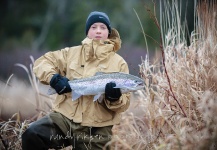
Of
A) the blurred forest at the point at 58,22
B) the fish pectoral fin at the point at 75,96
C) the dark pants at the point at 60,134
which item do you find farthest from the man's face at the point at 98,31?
the blurred forest at the point at 58,22

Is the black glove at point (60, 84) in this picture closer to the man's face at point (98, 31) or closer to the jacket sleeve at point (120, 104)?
the jacket sleeve at point (120, 104)

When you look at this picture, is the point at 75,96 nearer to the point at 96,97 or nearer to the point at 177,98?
the point at 96,97

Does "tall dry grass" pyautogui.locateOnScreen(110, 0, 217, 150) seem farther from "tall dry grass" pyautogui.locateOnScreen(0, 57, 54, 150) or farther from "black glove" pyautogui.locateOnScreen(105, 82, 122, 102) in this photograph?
"tall dry grass" pyautogui.locateOnScreen(0, 57, 54, 150)

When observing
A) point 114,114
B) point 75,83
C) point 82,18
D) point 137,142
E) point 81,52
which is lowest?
point 137,142

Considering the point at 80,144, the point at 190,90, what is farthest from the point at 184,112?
the point at 80,144

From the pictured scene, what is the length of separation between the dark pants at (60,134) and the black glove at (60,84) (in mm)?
238

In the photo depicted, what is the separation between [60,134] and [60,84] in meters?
0.42

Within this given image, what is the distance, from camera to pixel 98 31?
13.5 feet

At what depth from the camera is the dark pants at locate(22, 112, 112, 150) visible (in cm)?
380

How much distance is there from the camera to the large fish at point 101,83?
3.68 m

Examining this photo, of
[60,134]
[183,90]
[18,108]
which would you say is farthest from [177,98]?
[18,108]

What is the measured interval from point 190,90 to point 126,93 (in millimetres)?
607

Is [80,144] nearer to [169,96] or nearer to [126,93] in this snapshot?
[126,93]

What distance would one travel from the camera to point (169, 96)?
174 inches
